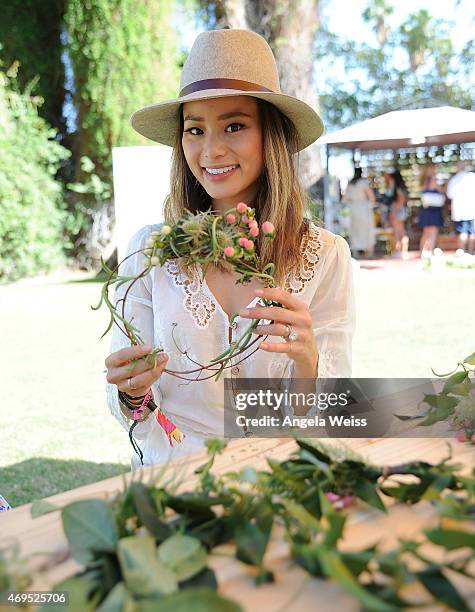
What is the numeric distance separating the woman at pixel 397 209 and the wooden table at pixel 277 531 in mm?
13372

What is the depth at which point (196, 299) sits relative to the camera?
1.84 metres

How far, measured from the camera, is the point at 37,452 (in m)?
3.96

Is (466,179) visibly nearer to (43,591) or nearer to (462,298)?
(462,298)

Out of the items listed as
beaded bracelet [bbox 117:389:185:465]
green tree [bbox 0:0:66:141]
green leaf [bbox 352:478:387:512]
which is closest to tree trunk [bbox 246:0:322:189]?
green tree [bbox 0:0:66:141]

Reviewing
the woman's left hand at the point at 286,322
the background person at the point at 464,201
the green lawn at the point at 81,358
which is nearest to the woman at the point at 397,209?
the background person at the point at 464,201

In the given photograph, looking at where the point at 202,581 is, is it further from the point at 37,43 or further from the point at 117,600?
the point at 37,43

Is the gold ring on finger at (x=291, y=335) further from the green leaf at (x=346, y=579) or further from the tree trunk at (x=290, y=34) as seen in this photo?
the tree trunk at (x=290, y=34)

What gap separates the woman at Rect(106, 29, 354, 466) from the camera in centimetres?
177

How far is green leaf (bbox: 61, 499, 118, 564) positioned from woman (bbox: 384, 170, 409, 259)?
13779mm

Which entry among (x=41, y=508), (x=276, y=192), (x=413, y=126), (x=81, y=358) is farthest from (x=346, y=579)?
(x=413, y=126)

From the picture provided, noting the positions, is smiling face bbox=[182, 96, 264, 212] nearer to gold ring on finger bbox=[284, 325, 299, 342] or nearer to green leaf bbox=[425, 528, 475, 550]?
gold ring on finger bbox=[284, 325, 299, 342]

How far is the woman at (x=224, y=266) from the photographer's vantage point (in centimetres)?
177

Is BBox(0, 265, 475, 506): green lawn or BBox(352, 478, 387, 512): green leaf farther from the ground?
BBox(352, 478, 387, 512): green leaf

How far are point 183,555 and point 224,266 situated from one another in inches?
45.9
